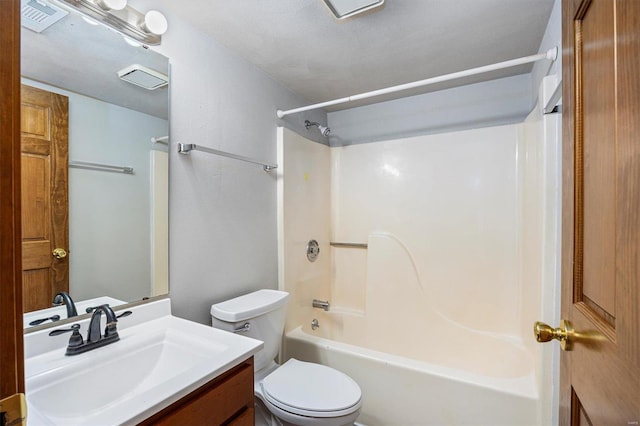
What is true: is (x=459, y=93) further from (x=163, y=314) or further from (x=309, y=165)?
(x=163, y=314)

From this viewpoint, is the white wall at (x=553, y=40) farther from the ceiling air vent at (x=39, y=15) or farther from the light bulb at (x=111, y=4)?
the ceiling air vent at (x=39, y=15)

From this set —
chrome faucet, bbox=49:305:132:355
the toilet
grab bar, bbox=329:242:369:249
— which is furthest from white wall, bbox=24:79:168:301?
grab bar, bbox=329:242:369:249

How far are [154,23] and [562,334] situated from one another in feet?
5.75

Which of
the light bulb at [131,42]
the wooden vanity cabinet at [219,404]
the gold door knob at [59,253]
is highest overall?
the light bulb at [131,42]

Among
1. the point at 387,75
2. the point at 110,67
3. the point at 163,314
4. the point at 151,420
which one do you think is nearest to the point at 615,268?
the point at 151,420

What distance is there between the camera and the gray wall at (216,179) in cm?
140

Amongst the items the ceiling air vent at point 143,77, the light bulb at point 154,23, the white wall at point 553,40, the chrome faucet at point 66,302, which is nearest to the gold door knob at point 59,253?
the chrome faucet at point 66,302

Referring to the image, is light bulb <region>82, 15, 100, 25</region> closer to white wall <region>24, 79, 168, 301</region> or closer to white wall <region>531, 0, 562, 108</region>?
white wall <region>24, 79, 168, 301</region>

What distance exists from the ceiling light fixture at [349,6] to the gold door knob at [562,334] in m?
1.30

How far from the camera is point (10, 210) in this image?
1.23 ft

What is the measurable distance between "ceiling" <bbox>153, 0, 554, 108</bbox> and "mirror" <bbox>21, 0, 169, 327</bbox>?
0.40 m

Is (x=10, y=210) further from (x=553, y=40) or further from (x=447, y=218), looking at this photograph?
(x=447, y=218)

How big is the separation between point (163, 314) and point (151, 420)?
0.64 m

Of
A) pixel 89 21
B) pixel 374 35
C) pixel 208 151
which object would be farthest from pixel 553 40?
pixel 89 21
